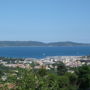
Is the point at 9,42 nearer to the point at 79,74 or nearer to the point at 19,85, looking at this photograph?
the point at 79,74

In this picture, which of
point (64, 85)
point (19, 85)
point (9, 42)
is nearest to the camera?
point (19, 85)

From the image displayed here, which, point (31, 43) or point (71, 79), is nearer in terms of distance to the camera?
point (71, 79)

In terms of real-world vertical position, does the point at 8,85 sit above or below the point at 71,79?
above

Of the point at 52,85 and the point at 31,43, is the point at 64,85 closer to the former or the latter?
the point at 52,85

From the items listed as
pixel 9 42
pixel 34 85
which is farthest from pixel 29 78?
pixel 9 42

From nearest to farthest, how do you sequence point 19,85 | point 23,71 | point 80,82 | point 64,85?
1. point 19,85
2. point 23,71
3. point 64,85
4. point 80,82

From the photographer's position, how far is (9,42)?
143750mm

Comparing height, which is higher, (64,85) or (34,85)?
(34,85)

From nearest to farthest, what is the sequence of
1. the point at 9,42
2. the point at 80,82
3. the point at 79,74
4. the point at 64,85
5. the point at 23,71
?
the point at 23,71 < the point at 64,85 < the point at 80,82 < the point at 79,74 < the point at 9,42

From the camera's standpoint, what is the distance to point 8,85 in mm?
6496

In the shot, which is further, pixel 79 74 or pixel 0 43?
pixel 0 43

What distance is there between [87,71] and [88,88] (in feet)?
4.72

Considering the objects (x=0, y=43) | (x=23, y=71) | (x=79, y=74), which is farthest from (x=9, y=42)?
(x=23, y=71)

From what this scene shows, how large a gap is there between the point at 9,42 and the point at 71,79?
12715cm
